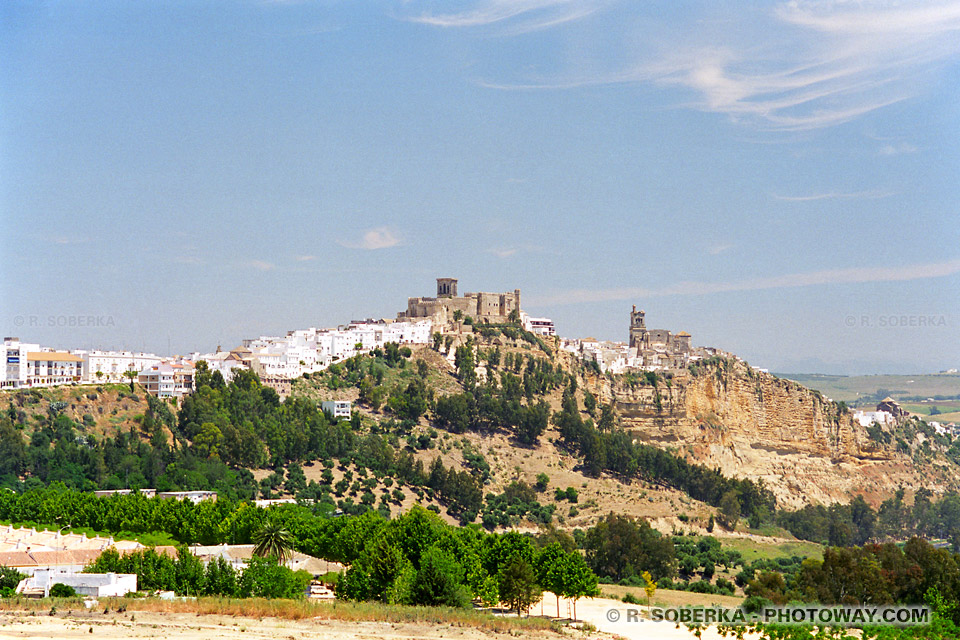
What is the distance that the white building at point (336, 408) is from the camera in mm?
79500

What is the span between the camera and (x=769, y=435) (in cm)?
10662

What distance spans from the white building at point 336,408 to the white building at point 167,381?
9.64 meters

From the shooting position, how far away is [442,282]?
344 ft

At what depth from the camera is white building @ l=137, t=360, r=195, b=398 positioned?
77000 millimetres

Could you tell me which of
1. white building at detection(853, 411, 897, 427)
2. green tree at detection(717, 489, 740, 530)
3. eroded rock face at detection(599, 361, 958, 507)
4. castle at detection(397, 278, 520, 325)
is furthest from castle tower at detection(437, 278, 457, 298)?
white building at detection(853, 411, 897, 427)

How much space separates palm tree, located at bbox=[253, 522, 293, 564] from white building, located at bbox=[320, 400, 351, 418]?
36.6 meters

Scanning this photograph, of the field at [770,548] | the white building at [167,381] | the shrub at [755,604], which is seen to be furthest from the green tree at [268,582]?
the white building at [167,381]

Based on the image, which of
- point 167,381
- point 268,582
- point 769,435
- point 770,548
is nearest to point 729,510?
point 770,548

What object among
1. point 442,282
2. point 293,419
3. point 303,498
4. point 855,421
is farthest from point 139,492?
point 855,421

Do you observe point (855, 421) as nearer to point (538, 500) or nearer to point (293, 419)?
point (538, 500)

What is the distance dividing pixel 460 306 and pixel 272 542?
6159 cm

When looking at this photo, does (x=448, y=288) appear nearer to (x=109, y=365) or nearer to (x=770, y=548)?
(x=109, y=365)

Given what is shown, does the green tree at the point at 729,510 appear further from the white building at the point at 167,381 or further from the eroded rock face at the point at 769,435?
the white building at the point at 167,381

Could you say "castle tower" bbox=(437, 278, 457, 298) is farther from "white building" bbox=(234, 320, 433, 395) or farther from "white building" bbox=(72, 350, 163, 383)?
"white building" bbox=(72, 350, 163, 383)
